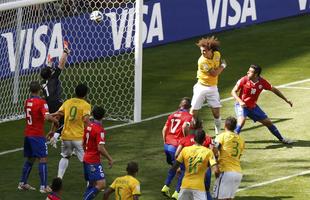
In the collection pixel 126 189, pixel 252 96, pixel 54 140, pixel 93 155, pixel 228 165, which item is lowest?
pixel 126 189

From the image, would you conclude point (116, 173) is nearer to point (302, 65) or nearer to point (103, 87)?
point (103, 87)

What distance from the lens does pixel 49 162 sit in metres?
22.1

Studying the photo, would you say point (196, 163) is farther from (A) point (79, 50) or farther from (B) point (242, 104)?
(A) point (79, 50)

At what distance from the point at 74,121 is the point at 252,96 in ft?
15.8

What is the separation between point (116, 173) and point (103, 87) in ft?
22.1

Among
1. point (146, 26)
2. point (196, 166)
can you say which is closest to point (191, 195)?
point (196, 166)

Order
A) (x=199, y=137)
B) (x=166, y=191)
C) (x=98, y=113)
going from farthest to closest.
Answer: (x=166, y=191), (x=98, y=113), (x=199, y=137)

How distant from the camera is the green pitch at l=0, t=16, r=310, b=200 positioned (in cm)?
2039

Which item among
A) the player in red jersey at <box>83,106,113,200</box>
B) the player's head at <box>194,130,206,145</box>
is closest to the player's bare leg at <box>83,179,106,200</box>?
the player in red jersey at <box>83,106,113,200</box>

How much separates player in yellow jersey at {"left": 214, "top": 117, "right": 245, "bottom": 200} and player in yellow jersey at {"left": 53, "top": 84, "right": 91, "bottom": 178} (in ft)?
8.70

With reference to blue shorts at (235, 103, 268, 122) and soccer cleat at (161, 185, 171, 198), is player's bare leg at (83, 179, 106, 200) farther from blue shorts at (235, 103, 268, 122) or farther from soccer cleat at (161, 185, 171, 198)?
blue shorts at (235, 103, 268, 122)

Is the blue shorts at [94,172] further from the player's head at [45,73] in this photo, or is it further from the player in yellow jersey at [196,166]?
the player's head at [45,73]

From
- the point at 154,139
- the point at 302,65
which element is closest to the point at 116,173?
the point at 154,139

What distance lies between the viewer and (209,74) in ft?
75.4
